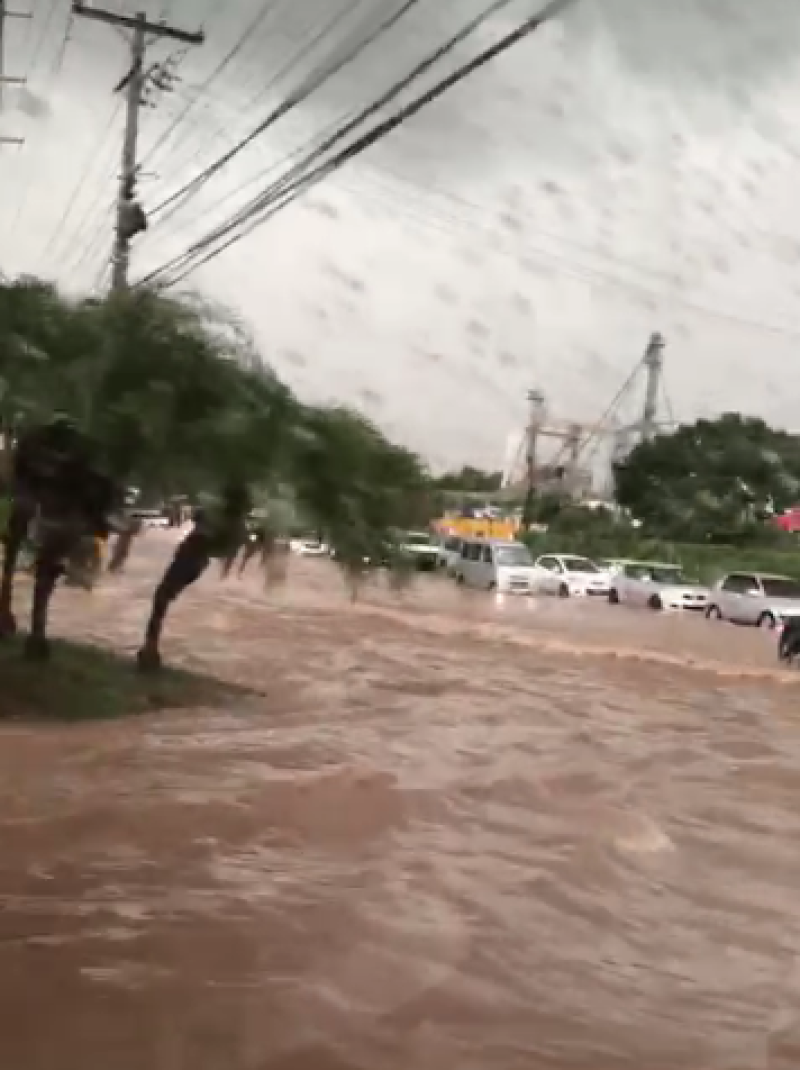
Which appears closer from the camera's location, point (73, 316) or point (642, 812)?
point (642, 812)

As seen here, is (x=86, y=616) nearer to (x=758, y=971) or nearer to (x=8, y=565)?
(x=8, y=565)

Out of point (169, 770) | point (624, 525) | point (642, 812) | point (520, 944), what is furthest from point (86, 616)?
point (624, 525)

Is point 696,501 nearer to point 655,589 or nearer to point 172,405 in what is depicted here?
point 655,589

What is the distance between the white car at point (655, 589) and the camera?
3809 centimetres

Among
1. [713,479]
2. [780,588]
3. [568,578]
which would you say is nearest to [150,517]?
[780,588]

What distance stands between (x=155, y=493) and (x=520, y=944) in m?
6.60

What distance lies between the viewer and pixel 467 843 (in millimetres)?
8766

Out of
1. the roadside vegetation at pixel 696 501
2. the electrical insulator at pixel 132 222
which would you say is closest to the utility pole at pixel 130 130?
the electrical insulator at pixel 132 222

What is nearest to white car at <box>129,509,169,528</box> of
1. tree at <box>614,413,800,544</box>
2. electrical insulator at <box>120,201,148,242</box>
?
electrical insulator at <box>120,201,148,242</box>

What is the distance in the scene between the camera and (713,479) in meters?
58.7

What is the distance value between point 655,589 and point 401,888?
31.6 metres

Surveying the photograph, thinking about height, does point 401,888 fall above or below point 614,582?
below

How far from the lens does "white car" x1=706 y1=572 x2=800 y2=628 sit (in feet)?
109

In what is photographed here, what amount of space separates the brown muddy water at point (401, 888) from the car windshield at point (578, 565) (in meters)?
26.1
